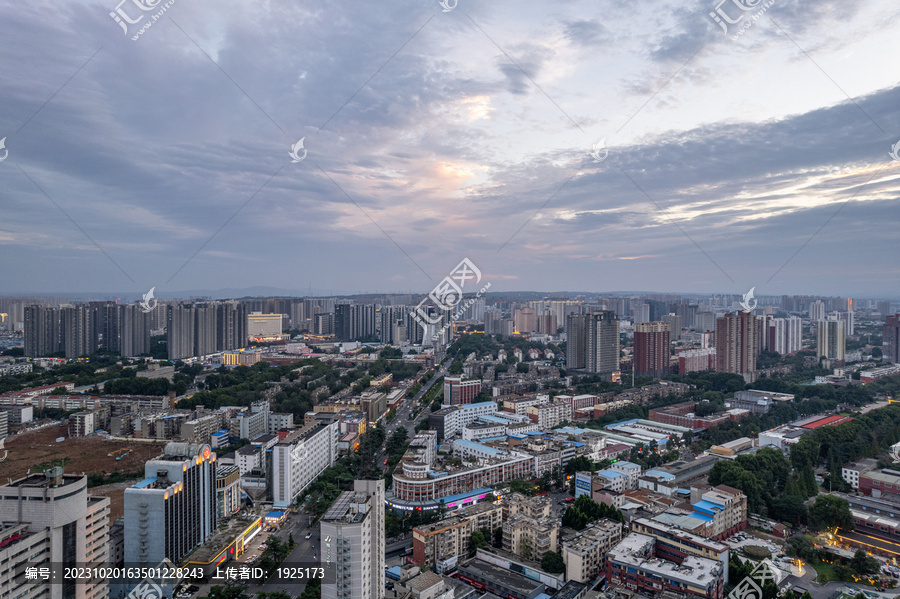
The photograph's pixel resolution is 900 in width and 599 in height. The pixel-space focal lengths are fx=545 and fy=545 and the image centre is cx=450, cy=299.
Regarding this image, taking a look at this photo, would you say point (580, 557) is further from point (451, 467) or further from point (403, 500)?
point (451, 467)

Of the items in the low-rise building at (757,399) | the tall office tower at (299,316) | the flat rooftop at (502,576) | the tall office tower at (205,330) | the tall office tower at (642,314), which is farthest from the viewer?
the tall office tower at (299,316)

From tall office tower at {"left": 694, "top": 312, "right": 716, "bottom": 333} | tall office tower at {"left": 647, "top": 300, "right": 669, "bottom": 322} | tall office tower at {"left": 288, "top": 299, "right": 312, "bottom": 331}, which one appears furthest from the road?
tall office tower at {"left": 647, "top": 300, "right": 669, "bottom": 322}

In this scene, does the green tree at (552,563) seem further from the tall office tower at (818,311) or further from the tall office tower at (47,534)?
the tall office tower at (818,311)

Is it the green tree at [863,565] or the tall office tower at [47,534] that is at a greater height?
the tall office tower at [47,534]

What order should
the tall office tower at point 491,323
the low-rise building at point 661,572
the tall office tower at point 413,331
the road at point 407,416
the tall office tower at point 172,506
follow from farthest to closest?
the tall office tower at point 491,323, the tall office tower at point 413,331, the road at point 407,416, the tall office tower at point 172,506, the low-rise building at point 661,572

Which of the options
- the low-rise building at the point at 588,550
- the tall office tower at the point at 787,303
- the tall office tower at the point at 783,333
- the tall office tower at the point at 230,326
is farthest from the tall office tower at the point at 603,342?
the tall office tower at the point at 787,303

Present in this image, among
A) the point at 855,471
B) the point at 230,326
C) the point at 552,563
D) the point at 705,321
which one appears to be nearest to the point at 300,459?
the point at 552,563
